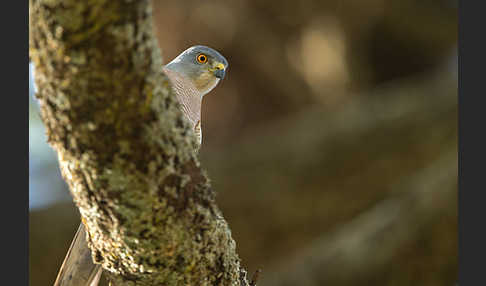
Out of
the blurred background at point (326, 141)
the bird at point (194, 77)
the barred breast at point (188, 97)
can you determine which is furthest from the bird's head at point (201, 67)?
the blurred background at point (326, 141)

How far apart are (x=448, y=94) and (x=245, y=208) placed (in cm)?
412

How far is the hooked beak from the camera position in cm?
467

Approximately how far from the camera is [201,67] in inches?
183

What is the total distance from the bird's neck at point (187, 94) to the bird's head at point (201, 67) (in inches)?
3.9

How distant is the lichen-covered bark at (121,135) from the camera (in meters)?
1.65

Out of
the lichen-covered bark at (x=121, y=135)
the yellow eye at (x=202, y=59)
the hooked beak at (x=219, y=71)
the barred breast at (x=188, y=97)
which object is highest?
the yellow eye at (x=202, y=59)

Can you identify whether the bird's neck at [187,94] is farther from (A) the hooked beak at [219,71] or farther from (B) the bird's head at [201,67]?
(A) the hooked beak at [219,71]

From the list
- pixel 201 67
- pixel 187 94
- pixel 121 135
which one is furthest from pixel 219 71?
pixel 121 135

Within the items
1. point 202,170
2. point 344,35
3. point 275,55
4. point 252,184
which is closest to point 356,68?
point 344,35

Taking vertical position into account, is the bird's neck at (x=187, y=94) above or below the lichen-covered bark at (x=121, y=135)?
above

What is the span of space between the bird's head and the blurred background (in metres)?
2.55

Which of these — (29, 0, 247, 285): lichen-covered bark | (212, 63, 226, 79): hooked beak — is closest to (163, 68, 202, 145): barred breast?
(212, 63, 226, 79): hooked beak

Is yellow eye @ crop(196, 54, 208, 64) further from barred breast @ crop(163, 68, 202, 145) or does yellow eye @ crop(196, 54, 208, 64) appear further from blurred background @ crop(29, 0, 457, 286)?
blurred background @ crop(29, 0, 457, 286)

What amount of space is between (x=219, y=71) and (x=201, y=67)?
6.6 inches
